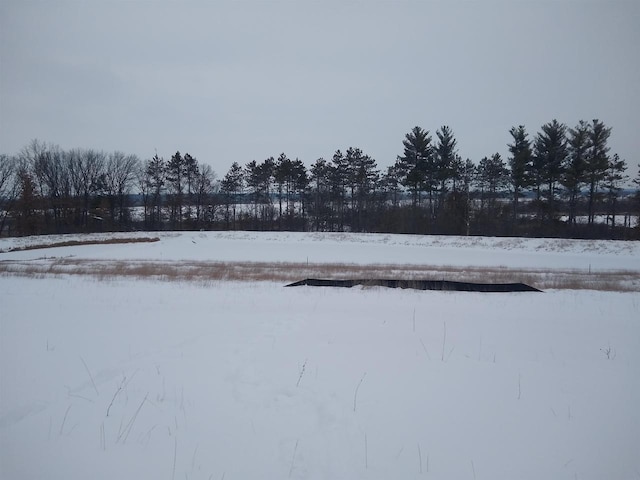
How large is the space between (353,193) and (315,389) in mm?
50732

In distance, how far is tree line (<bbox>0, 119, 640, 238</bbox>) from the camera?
37750 millimetres

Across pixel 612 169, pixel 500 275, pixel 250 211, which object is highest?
pixel 612 169

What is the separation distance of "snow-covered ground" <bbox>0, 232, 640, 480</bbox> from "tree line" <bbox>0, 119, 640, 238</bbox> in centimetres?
3503

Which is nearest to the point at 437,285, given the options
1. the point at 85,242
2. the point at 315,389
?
the point at 315,389

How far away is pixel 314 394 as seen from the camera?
178 inches

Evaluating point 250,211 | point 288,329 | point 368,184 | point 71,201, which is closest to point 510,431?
point 288,329

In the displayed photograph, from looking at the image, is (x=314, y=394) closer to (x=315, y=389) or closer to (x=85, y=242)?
(x=315, y=389)

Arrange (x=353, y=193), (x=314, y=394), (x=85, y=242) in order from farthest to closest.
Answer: (x=353, y=193), (x=85, y=242), (x=314, y=394)

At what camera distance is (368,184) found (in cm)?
5362

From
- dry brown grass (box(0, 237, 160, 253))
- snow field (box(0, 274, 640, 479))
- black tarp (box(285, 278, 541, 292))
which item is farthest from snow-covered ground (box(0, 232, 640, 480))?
dry brown grass (box(0, 237, 160, 253))

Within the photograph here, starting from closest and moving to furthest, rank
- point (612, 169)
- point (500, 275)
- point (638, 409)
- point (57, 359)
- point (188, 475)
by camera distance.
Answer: point (188, 475) → point (638, 409) → point (57, 359) → point (500, 275) → point (612, 169)

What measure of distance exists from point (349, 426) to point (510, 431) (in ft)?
6.35

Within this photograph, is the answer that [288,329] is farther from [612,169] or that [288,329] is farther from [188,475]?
[612,169]

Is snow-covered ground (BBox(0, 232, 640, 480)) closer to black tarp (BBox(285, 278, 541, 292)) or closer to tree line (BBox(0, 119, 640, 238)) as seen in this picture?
black tarp (BBox(285, 278, 541, 292))
